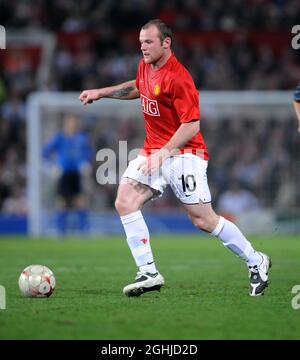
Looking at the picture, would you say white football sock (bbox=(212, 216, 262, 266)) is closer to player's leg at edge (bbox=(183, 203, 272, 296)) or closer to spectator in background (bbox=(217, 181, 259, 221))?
player's leg at edge (bbox=(183, 203, 272, 296))

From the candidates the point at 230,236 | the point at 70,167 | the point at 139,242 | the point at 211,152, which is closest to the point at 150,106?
the point at 139,242

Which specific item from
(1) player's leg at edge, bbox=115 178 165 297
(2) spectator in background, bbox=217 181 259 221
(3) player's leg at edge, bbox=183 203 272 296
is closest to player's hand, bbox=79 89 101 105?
(1) player's leg at edge, bbox=115 178 165 297

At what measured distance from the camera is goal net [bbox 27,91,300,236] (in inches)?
751

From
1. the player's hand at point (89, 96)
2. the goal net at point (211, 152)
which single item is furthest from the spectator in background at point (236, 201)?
the player's hand at point (89, 96)

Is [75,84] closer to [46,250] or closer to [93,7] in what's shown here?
[93,7]

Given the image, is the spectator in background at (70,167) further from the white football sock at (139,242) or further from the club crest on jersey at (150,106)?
the white football sock at (139,242)

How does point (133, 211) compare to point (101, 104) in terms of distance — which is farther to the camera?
point (101, 104)

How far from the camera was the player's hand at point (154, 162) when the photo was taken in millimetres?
7926

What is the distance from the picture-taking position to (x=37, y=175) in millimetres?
19016

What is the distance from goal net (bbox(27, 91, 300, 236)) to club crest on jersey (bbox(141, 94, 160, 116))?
390 inches

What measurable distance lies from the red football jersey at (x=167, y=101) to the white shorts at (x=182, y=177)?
124mm

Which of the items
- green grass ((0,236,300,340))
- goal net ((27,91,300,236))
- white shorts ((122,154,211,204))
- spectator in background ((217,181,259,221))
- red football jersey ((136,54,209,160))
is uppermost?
goal net ((27,91,300,236))
